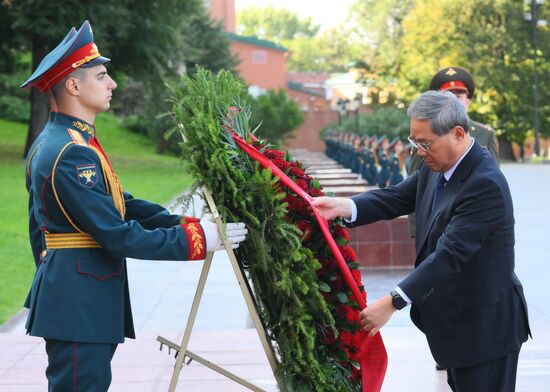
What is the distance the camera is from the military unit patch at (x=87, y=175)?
353 cm

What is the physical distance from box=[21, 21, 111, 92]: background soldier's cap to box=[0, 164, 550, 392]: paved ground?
2650mm

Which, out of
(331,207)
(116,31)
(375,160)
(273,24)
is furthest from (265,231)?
(273,24)

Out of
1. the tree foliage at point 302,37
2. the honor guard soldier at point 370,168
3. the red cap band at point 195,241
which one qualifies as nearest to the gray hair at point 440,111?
the red cap band at point 195,241

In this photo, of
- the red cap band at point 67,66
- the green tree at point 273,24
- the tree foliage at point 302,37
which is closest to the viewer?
the red cap band at point 67,66

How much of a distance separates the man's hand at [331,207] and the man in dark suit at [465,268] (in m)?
0.52

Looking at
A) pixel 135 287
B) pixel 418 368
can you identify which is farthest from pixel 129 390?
pixel 135 287

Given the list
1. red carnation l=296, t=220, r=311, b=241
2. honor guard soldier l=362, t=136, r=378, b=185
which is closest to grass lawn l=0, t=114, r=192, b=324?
red carnation l=296, t=220, r=311, b=241

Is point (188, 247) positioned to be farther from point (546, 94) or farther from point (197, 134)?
point (546, 94)

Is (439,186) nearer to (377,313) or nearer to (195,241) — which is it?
(377,313)

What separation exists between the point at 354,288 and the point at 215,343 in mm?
3327

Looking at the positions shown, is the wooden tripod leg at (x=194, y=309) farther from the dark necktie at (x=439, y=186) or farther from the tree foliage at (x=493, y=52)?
the tree foliage at (x=493, y=52)

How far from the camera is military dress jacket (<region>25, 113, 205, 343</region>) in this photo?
354 cm

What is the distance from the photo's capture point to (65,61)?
12.0 ft

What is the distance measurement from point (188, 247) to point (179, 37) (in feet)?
90.3
